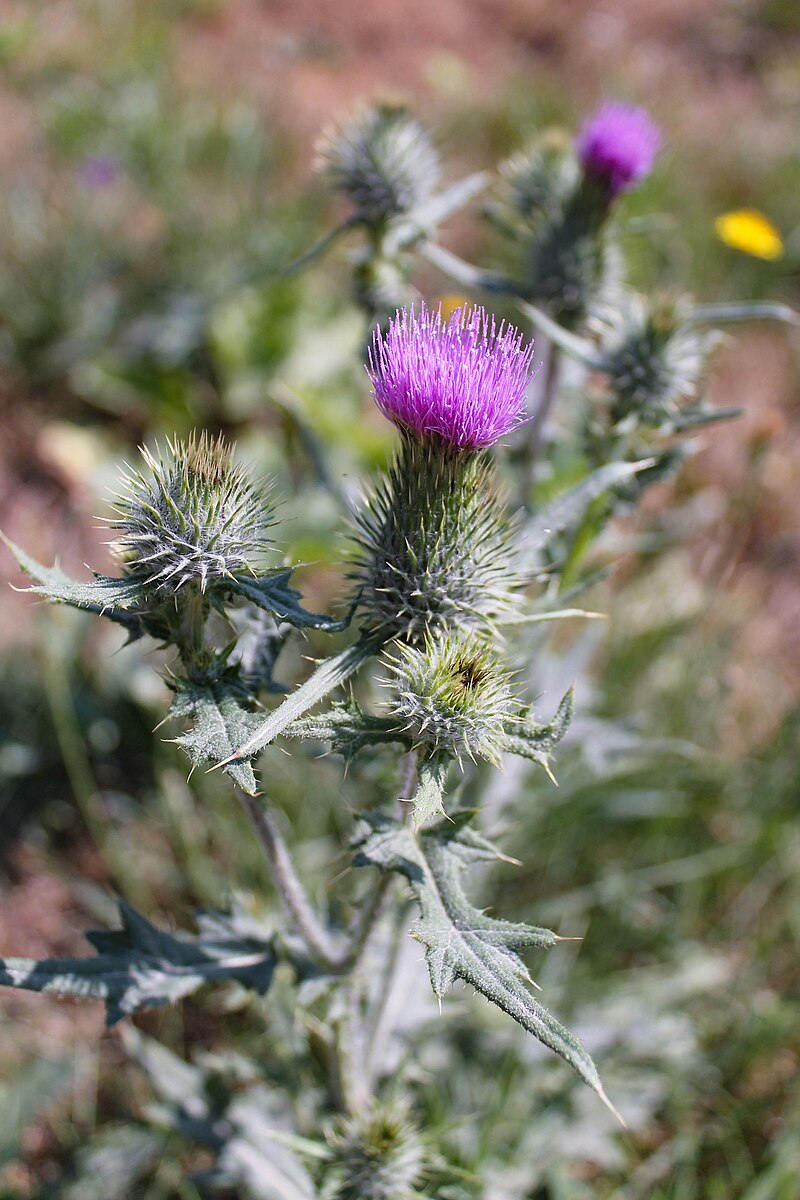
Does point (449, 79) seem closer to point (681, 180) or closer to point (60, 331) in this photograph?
point (681, 180)

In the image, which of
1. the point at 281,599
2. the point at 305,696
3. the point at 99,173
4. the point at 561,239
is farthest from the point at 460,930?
the point at 99,173

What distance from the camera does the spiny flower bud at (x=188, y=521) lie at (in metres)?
1.91

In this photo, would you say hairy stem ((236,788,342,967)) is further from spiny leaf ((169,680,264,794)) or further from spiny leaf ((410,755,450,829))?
spiny leaf ((410,755,450,829))

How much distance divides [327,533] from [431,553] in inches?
101

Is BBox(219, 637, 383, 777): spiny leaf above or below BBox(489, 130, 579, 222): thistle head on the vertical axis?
below

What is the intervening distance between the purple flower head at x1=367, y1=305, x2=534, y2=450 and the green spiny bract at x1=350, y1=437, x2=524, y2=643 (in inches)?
4.2

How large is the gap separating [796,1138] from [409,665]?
93.0 inches

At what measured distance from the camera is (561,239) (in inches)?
135

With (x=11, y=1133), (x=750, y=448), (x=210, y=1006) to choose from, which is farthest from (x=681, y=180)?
(x=11, y=1133)

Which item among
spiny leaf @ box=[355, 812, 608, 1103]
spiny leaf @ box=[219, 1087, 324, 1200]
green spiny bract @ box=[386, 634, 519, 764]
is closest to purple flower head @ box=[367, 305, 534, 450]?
green spiny bract @ box=[386, 634, 519, 764]

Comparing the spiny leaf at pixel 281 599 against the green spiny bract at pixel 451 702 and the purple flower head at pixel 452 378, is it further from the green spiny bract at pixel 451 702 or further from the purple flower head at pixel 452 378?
the purple flower head at pixel 452 378

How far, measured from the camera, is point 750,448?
3.86 m

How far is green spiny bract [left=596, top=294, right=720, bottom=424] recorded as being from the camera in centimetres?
305

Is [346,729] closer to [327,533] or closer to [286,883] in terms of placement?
[286,883]
